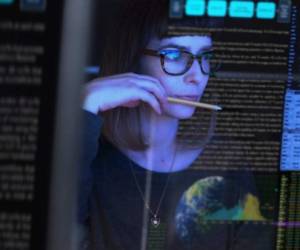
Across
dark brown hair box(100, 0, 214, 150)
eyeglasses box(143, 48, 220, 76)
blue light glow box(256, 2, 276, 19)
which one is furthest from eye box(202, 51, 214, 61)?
blue light glow box(256, 2, 276, 19)

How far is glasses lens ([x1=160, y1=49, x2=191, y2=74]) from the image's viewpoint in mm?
2484

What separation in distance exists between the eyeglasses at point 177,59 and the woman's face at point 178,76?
0.4 inches

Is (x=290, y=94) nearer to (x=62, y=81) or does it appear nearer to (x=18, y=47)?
(x=62, y=81)

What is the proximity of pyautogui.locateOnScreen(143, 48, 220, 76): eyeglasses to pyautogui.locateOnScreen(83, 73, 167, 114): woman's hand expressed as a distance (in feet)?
0.23

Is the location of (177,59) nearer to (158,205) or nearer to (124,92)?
(124,92)

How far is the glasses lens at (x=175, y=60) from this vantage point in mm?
2484

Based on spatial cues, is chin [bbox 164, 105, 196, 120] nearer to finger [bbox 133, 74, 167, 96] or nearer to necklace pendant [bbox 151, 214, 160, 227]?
finger [bbox 133, 74, 167, 96]

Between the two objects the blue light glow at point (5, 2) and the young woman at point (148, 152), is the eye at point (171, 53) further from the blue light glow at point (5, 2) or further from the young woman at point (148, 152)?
the blue light glow at point (5, 2)

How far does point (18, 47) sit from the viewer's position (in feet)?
7.54

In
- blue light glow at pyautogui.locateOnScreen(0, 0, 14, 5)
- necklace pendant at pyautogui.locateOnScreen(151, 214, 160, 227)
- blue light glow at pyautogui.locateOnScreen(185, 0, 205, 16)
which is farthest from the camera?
necklace pendant at pyautogui.locateOnScreen(151, 214, 160, 227)

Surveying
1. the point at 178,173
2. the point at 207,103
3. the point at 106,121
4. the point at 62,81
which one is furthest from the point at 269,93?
the point at 62,81

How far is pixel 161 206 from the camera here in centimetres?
255

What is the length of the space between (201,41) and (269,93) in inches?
12.7

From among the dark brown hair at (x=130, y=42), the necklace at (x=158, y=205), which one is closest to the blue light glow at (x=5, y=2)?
the dark brown hair at (x=130, y=42)
